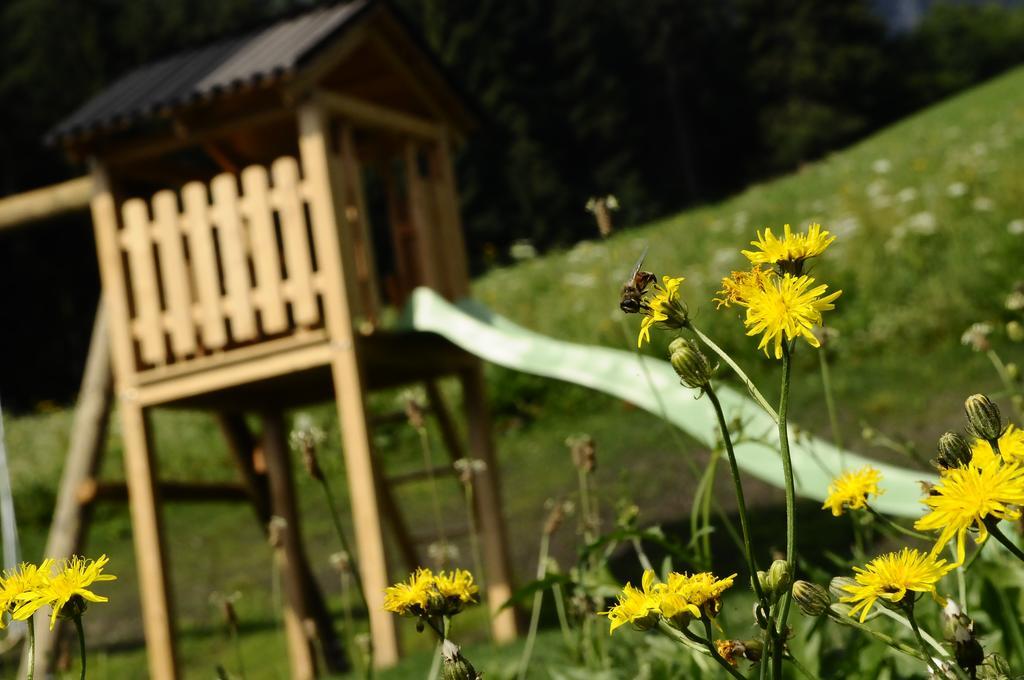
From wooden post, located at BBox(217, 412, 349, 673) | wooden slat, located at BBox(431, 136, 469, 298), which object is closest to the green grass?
wooden post, located at BBox(217, 412, 349, 673)

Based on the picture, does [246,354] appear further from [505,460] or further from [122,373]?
[505,460]

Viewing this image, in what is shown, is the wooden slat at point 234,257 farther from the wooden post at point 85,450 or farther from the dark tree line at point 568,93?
the dark tree line at point 568,93

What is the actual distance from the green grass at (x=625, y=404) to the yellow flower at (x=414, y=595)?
2.30 metres

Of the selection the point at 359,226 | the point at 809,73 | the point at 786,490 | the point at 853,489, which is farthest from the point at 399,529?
the point at 809,73

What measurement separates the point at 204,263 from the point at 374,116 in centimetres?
97

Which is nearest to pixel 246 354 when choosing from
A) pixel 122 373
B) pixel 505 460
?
pixel 122 373

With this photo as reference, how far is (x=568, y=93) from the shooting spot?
99.1 feet

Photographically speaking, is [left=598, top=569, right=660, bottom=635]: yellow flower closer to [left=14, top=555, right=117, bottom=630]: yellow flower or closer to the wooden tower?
[left=14, top=555, right=117, bottom=630]: yellow flower

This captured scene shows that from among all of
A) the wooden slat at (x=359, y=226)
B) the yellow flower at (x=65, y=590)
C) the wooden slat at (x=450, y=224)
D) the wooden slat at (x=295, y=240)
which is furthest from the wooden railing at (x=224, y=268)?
the yellow flower at (x=65, y=590)

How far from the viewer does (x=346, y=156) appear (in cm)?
456

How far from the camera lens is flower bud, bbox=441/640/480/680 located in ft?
2.88

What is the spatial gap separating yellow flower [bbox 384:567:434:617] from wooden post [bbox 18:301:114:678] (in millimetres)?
3540

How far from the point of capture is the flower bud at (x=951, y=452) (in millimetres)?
768

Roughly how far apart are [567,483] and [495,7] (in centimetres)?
2548
